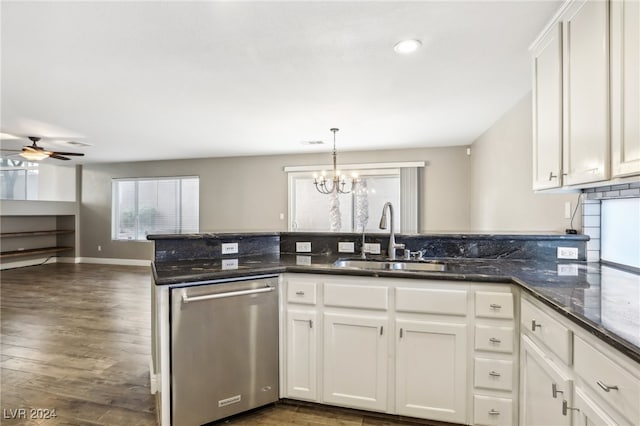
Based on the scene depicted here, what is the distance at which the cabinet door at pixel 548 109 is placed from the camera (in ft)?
5.91

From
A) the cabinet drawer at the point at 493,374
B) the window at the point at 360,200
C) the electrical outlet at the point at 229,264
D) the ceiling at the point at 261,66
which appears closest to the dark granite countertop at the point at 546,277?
the electrical outlet at the point at 229,264

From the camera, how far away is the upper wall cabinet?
4.29 ft

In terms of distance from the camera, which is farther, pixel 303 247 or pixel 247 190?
pixel 247 190

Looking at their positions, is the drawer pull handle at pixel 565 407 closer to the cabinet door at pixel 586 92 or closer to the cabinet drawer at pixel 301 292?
the cabinet door at pixel 586 92

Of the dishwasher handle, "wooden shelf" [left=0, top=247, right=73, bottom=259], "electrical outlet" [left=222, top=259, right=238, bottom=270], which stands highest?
"electrical outlet" [left=222, top=259, right=238, bottom=270]

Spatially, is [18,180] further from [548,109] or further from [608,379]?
[608,379]

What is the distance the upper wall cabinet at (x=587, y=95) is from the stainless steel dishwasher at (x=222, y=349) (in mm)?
1806

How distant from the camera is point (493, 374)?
1.78 meters

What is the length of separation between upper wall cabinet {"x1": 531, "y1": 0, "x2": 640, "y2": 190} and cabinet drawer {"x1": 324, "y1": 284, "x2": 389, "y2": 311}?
120cm

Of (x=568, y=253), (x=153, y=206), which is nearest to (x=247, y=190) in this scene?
(x=153, y=206)

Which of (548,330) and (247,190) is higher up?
(247,190)

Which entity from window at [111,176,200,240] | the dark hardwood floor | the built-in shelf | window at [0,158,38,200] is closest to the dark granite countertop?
the dark hardwood floor

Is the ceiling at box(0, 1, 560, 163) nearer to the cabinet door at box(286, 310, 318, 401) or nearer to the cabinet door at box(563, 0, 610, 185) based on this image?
the cabinet door at box(563, 0, 610, 185)

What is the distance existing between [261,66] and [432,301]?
220cm
